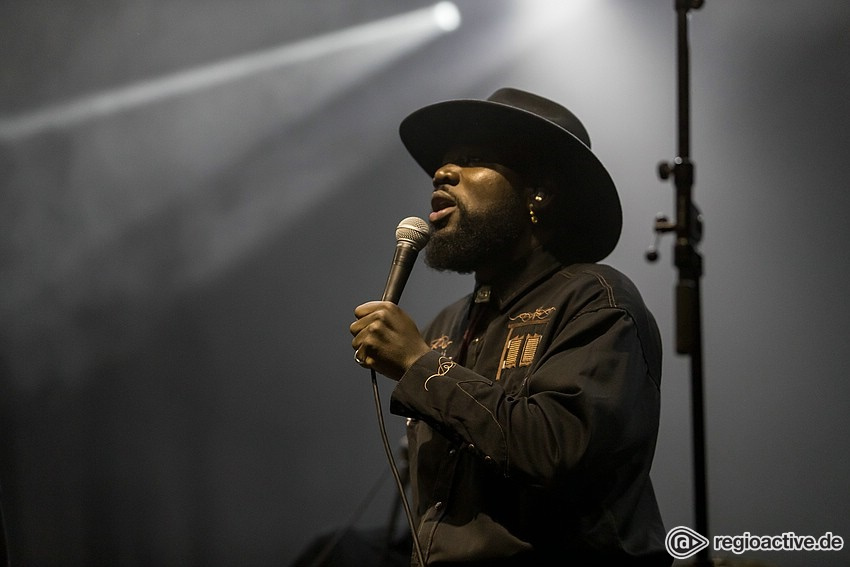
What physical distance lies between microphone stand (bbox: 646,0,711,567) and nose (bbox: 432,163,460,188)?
598 mm

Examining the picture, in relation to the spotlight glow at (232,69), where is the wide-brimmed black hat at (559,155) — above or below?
below

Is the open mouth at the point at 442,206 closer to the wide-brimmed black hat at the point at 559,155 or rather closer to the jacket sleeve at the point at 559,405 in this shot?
the wide-brimmed black hat at the point at 559,155

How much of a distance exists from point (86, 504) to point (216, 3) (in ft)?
7.95

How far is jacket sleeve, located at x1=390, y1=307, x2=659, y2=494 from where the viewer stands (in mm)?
1420

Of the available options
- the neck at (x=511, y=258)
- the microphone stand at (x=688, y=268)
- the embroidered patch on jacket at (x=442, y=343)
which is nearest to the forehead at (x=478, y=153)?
the neck at (x=511, y=258)

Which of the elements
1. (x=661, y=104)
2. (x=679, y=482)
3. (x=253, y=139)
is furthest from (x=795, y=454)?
(x=253, y=139)

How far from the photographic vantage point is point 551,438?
1.42 m

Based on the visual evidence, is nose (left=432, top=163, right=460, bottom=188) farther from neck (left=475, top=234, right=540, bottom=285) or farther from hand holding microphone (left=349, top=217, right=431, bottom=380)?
hand holding microphone (left=349, top=217, right=431, bottom=380)

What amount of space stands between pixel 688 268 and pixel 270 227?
281cm

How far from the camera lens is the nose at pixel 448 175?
1.96 metres

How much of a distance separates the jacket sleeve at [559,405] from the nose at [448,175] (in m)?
0.55

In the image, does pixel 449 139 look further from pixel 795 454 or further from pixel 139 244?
pixel 139 244

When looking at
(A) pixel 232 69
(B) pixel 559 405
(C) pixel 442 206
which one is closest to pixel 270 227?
(A) pixel 232 69

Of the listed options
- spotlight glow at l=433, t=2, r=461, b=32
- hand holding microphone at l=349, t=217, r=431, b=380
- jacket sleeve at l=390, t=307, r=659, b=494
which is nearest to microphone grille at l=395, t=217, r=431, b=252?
hand holding microphone at l=349, t=217, r=431, b=380
